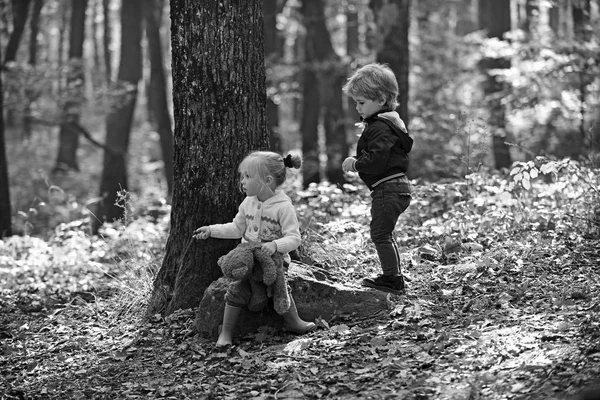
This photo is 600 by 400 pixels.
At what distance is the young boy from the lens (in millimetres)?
5430

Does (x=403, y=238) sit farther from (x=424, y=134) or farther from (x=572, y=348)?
(x=424, y=134)

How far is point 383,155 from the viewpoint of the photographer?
5367 millimetres

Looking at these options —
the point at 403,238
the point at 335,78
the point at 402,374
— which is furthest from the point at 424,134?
the point at 402,374

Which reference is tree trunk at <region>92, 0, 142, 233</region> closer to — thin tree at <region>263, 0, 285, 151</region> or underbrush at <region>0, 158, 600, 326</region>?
thin tree at <region>263, 0, 285, 151</region>

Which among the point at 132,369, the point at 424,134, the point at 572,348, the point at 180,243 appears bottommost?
the point at 132,369

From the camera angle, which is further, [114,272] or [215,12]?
[114,272]

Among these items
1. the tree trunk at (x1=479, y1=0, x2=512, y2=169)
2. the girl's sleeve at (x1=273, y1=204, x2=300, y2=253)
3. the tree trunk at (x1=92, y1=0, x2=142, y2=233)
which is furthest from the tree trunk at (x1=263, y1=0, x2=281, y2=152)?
the girl's sleeve at (x1=273, y1=204, x2=300, y2=253)

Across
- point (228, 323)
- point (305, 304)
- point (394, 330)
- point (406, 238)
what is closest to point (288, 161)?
point (305, 304)

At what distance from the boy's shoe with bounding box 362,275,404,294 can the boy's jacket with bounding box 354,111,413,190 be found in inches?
30.1

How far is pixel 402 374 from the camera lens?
4.32m

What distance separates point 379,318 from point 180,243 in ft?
6.03

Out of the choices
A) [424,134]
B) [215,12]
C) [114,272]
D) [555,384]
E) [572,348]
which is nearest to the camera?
[555,384]

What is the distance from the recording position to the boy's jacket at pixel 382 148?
17.7 ft

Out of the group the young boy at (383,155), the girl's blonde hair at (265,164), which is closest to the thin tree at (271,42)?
the young boy at (383,155)
